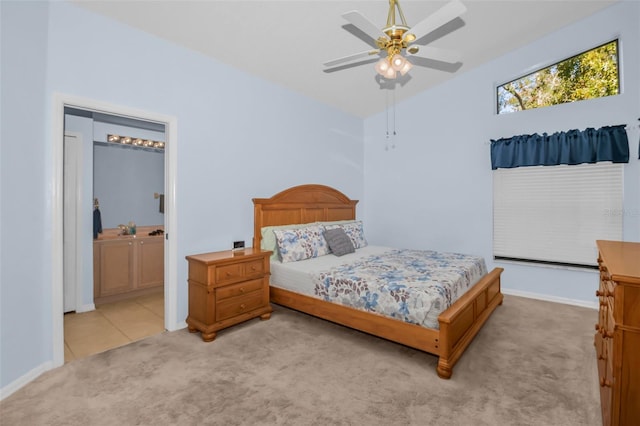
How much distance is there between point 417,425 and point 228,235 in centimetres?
273

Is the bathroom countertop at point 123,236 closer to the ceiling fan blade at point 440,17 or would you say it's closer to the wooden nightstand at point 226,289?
the wooden nightstand at point 226,289

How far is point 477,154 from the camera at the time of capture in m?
4.76

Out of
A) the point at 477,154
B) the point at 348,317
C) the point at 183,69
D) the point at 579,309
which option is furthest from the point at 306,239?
the point at 579,309

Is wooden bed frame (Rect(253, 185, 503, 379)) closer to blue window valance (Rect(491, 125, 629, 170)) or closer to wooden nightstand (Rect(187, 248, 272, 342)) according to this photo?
wooden nightstand (Rect(187, 248, 272, 342))

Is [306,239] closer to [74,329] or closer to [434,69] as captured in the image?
[74,329]

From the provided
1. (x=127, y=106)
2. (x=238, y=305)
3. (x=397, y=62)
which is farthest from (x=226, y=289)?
(x=397, y=62)

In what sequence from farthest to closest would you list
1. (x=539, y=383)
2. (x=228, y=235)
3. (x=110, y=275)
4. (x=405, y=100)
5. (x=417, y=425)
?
(x=405, y=100) < (x=110, y=275) < (x=228, y=235) < (x=539, y=383) < (x=417, y=425)

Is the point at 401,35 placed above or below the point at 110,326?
above

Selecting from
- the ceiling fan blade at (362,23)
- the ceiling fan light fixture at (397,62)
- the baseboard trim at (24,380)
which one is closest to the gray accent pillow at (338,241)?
the ceiling fan light fixture at (397,62)

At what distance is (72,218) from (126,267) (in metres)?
0.95

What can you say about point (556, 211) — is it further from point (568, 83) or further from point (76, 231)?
point (76, 231)

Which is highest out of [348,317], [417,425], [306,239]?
[306,239]

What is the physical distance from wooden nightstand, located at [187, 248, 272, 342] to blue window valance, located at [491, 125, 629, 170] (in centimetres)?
363

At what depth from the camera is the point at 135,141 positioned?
16.0 ft
